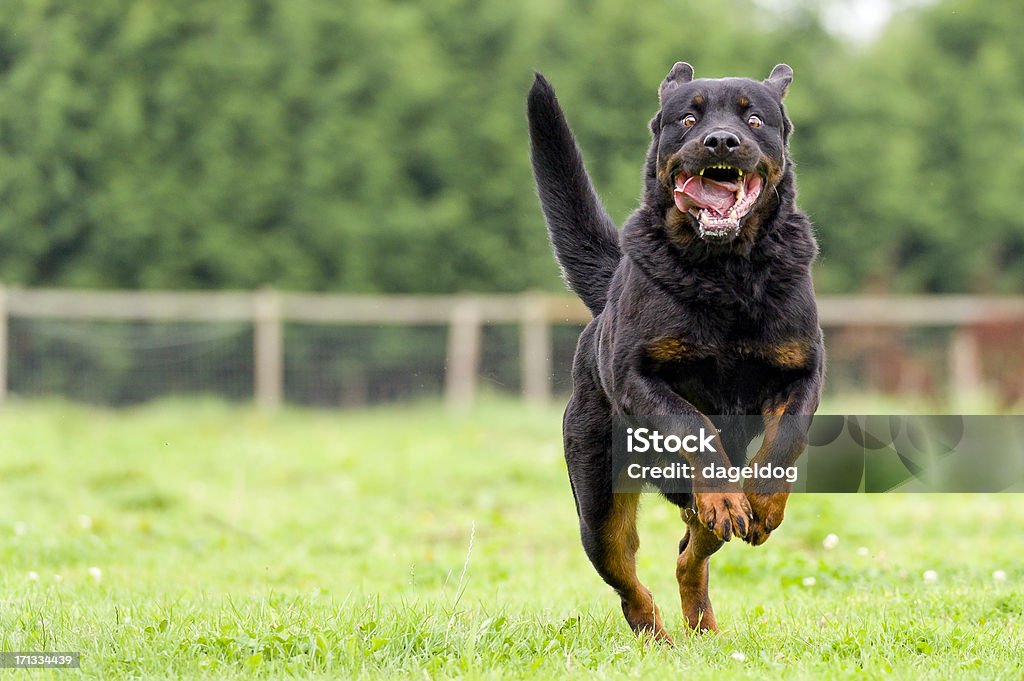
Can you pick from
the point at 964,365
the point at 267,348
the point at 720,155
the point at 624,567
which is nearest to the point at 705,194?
the point at 720,155

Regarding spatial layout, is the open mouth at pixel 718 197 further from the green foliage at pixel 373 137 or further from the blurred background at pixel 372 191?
the green foliage at pixel 373 137

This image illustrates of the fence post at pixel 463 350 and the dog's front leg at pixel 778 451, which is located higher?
the dog's front leg at pixel 778 451

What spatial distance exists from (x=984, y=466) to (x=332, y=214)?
9729 mm

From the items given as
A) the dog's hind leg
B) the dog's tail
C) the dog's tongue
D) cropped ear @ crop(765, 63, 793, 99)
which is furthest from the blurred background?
the dog's tongue

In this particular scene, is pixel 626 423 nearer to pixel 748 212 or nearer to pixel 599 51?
pixel 748 212

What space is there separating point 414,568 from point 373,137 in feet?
39.1

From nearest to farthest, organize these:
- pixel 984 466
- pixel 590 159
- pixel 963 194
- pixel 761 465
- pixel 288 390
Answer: pixel 761 465 < pixel 984 466 < pixel 288 390 < pixel 590 159 < pixel 963 194

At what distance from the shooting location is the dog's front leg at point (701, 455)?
3.37 meters

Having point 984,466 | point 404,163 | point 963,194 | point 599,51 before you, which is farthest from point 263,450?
point 963,194

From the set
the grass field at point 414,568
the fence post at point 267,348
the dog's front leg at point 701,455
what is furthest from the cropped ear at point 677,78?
the fence post at point 267,348

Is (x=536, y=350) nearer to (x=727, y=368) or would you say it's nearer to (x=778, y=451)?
(x=727, y=368)

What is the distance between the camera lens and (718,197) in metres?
3.66

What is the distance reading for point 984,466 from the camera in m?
8.55

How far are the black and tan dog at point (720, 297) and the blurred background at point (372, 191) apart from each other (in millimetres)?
9685
